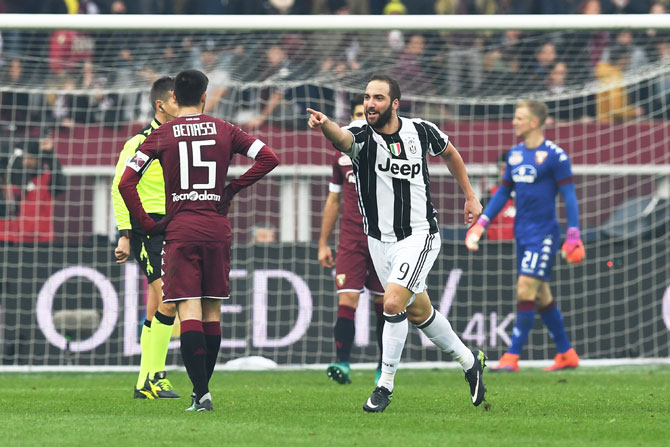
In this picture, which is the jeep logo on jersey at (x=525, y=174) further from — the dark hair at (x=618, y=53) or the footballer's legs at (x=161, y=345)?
the dark hair at (x=618, y=53)

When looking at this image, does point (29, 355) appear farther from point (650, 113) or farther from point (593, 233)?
point (650, 113)

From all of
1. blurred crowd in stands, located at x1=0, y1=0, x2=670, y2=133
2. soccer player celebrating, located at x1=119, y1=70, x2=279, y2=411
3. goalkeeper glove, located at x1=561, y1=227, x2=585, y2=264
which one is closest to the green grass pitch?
soccer player celebrating, located at x1=119, y1=70, x2=279, y2=411

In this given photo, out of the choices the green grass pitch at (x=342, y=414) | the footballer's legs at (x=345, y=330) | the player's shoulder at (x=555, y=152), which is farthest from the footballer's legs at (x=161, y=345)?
the player's shoulder at (x=555, y=152)

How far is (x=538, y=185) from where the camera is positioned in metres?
10.5

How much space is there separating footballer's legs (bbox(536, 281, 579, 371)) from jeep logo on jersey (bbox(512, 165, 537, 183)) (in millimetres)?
899

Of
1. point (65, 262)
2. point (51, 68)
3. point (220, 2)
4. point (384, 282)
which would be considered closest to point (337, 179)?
point (384, 282)

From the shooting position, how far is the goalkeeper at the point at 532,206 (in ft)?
34.2

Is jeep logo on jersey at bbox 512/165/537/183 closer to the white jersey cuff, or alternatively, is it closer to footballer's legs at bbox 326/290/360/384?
footballer's legs at bbox 326/290/360/384

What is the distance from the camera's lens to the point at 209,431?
5.67m

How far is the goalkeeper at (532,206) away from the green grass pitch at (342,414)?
2.29 ft

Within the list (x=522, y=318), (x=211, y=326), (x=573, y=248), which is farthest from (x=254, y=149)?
(x=522, y=318)

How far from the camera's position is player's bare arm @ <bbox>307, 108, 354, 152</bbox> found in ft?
20.5

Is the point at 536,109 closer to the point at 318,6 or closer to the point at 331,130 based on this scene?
the point at 331,130

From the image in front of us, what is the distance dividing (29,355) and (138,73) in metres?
3.09
